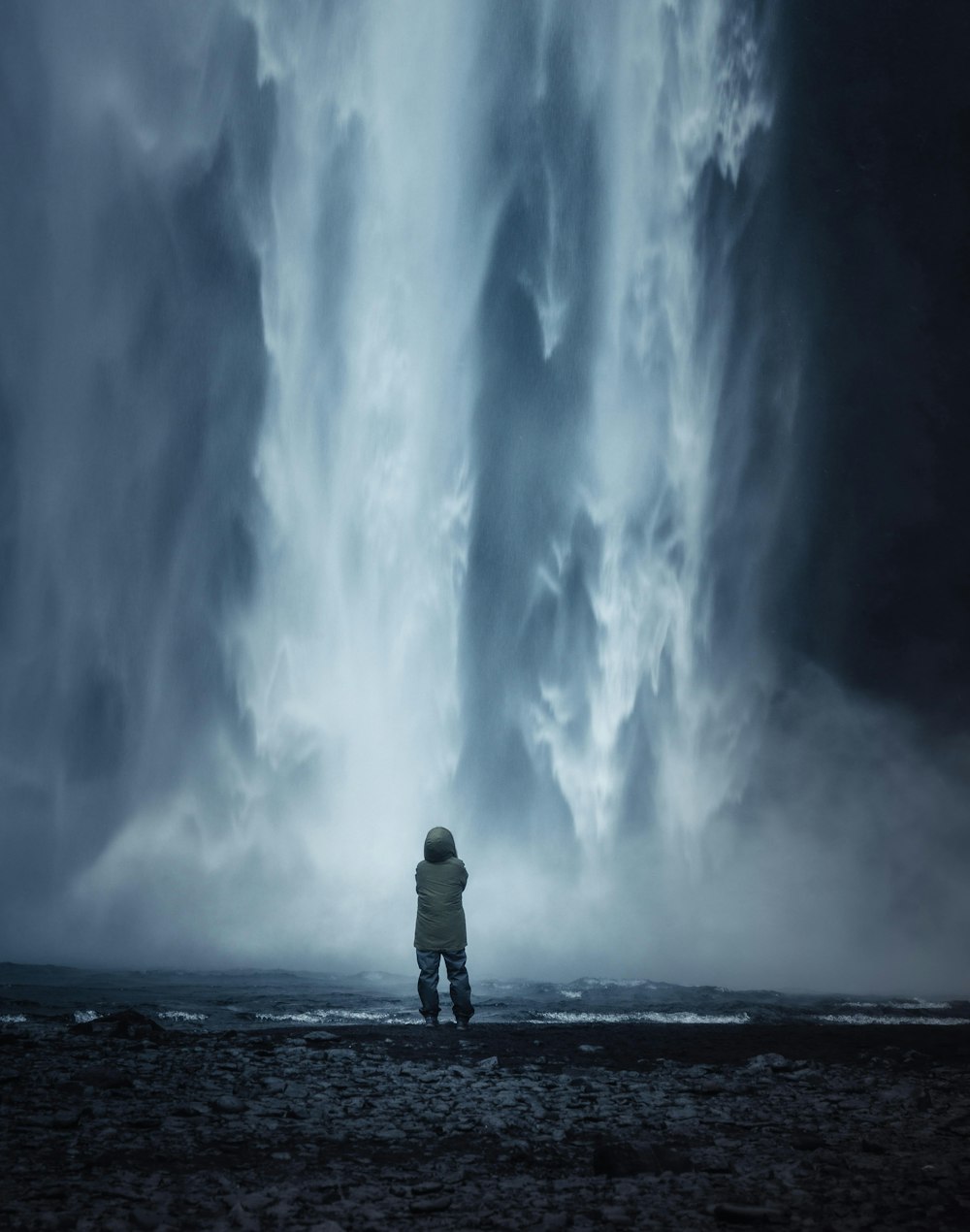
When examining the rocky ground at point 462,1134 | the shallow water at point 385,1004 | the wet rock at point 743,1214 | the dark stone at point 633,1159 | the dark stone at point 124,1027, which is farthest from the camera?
the shallow water at point 385,1004

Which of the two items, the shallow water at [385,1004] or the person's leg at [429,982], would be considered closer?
the person's leg at [429,982]

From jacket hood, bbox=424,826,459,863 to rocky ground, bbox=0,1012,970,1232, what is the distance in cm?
390

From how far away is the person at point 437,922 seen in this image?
1522cm

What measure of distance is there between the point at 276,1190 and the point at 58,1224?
1215mm

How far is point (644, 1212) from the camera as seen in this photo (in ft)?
17.7

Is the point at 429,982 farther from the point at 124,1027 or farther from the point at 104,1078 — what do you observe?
the point at 104,1078

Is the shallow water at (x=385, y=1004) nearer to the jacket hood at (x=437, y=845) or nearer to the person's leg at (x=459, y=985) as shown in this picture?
Result: the person's leg at (x=459, y=985)

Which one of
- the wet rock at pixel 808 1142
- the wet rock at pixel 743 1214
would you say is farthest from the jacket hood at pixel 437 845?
the wet rock at pixel 743 1214

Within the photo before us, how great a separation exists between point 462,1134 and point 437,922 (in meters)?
8.06

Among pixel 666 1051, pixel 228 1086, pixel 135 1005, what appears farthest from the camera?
pixel 135 1005

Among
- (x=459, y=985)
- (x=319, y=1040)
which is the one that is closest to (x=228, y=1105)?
(x=319, y=1040)

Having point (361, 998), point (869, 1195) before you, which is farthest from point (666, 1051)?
point (361, 998)

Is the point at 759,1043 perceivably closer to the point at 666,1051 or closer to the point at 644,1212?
the point at 666,1051

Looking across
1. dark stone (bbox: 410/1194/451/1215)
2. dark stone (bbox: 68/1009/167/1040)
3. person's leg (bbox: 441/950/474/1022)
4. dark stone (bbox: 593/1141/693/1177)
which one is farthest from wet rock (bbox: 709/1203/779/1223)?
person's leg (bbox: 441/950/474/1022)
